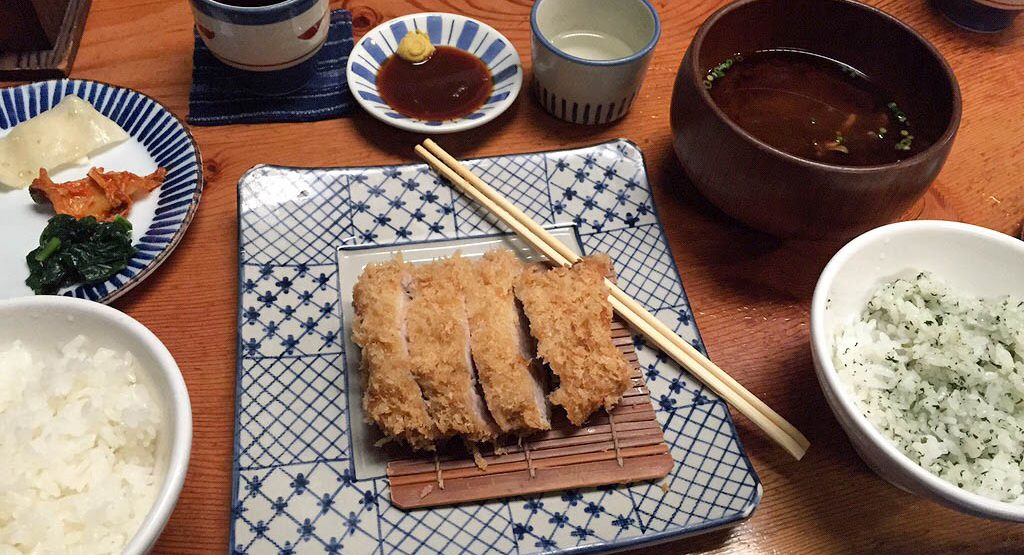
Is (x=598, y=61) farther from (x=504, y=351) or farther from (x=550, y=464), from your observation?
(x=550, y=464)

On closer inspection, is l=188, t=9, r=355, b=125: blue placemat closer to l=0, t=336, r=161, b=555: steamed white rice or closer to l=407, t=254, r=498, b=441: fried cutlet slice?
l=407, t=254, r=498, b=441: fried cutlet slice

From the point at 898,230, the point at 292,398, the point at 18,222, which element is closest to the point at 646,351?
the point at 898,230

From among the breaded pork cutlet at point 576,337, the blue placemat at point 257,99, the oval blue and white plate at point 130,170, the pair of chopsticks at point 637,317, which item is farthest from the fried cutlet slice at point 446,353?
the blue placemat at point 257,99

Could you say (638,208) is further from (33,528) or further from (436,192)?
(33,528)

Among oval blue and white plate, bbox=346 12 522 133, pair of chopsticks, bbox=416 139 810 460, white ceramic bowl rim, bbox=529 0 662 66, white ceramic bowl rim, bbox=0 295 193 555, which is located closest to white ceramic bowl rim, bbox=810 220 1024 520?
pair of chopsticks, bbox=416 139 810 460

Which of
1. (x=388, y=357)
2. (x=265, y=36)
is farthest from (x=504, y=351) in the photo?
(x=265, y=36)
